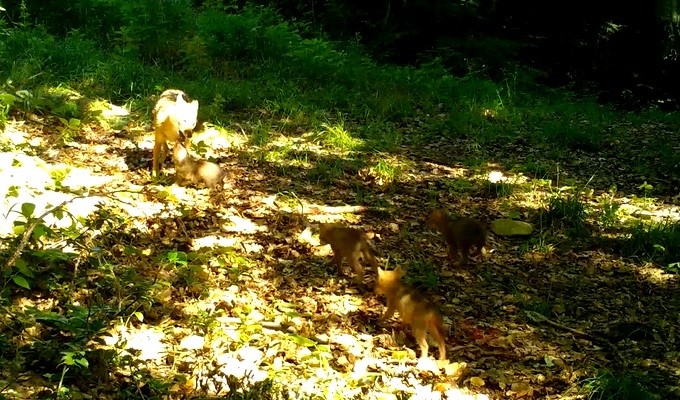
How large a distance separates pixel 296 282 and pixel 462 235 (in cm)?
140

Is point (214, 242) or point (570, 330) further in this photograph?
point (214, 242)

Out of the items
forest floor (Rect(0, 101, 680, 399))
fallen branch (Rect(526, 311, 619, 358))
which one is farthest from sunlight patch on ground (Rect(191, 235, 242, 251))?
fallen branch (Rect(526, 311, 619, 358))

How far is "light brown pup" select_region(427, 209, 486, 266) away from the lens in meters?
5.13

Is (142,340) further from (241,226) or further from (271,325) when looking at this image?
(241,226)

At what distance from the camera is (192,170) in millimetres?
5809

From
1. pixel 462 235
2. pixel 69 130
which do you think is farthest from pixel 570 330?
pixel 69 130

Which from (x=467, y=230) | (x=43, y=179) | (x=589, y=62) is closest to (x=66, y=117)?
(x=43, y=179)

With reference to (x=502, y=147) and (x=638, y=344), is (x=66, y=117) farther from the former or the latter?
(x=638, y=344)

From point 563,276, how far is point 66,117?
5407mm

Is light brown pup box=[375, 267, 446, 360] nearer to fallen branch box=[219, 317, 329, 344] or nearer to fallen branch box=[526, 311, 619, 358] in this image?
fallen branch box=[219, 317, 329, 344]

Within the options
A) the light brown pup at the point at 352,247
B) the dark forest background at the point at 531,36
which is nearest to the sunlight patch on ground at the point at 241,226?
the light brown pup at the point at 352,247

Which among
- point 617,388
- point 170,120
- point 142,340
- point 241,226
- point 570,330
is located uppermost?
point 170,120

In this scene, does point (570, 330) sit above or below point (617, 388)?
below

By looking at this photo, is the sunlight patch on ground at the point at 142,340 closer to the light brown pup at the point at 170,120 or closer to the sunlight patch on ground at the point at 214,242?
the sunlight patch on ground at the point at 214,242
